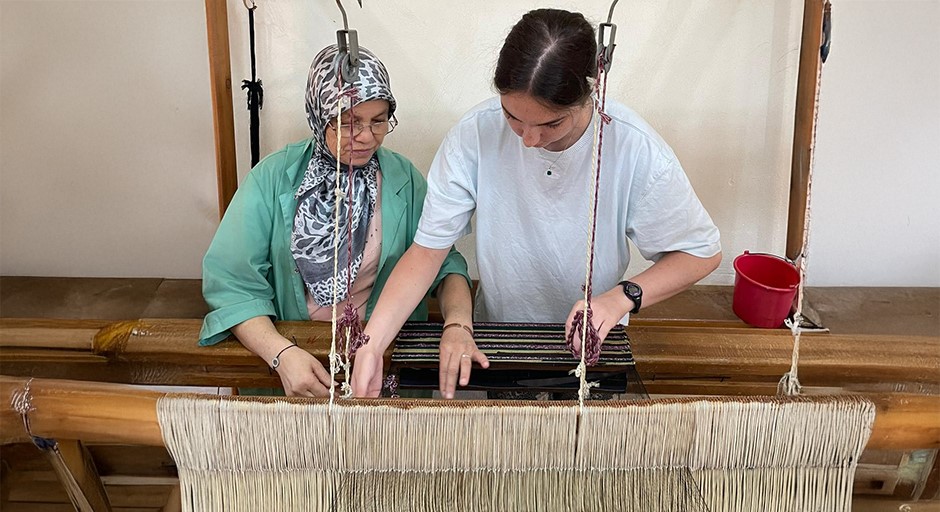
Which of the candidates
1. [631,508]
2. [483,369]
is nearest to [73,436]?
[483,369]

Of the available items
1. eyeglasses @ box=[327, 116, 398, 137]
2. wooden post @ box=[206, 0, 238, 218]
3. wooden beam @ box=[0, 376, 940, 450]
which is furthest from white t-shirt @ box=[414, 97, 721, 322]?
wooden post @ box=[206, 0, 238, 218]

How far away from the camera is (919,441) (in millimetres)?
1032

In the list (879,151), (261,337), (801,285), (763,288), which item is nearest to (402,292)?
(261,337)

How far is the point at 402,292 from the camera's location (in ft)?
4.52

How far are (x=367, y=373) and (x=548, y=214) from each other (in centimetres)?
50

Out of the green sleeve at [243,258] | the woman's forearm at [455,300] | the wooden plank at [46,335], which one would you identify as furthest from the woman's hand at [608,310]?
the wooden plank at [46,335]

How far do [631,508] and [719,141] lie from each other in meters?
1.36

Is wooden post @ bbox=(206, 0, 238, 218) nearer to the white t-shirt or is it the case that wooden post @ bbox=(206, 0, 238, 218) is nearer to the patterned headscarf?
the patterned headscarf

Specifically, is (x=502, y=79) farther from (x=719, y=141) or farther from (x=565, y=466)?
(x=719, y=141)

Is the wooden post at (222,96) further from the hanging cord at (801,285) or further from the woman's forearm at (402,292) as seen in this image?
the hanging cord at (801,285)

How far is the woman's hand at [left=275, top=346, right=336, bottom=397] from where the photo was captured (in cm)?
136

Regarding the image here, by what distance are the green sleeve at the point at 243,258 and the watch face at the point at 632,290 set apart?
2.32 feet

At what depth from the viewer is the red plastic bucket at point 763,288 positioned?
1918mm

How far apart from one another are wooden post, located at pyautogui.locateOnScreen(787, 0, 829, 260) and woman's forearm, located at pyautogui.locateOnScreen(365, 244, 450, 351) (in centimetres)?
97
